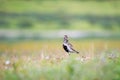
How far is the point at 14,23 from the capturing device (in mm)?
30812

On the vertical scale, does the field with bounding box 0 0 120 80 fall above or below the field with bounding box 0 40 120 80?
above

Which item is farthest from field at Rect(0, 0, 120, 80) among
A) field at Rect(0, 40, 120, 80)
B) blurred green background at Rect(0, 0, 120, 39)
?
field at Rect(0, 40, 120, 80)

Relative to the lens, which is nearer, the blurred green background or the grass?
the blurred green background

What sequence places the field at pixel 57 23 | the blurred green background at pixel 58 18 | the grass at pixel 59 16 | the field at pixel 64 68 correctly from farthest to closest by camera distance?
the grass at pixel 59 16, the blurred green background at pixel 58 18, the field at pixel 57 23, the field at pixel 64 68

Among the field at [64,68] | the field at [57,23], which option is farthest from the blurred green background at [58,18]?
the field at [64,68]

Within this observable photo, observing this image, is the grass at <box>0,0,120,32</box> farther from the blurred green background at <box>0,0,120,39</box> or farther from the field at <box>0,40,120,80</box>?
the field at <box>0,40,120,80</box>

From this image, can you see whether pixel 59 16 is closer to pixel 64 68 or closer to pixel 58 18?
pixel 58 18

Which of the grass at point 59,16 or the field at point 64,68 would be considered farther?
the grass at point 59,16

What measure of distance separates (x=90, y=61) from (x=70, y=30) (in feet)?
64.8

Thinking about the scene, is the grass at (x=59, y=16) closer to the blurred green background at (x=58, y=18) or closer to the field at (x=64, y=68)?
the blurred green background at (x=58, y=18)

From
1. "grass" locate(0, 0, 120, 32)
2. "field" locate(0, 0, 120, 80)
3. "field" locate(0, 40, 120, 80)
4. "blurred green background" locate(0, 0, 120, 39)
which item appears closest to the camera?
"field" locate(0, 40, 120, 80)

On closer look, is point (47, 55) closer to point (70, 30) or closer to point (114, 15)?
point (114, 15)

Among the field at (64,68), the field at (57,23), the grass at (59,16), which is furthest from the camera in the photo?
the grass at (59,16)

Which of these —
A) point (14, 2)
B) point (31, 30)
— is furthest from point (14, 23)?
point (14, 2)
